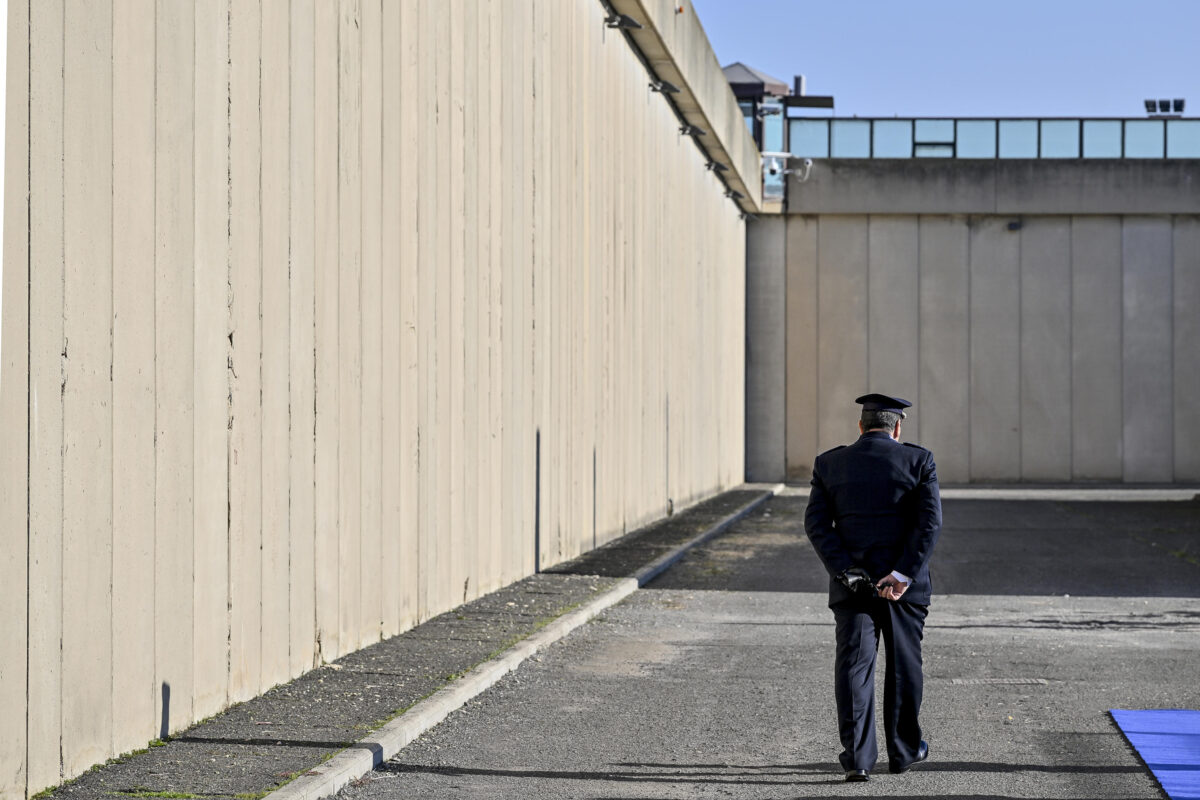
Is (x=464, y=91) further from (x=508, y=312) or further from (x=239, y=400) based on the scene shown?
(x=239, y=400)

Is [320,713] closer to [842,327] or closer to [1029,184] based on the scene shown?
[842,327]

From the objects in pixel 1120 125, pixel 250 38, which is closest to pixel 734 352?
pixel 1120 125

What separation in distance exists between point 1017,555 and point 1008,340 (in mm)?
18973

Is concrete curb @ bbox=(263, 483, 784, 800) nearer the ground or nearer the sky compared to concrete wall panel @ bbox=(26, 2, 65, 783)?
nearer the ground

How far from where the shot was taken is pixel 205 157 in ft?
24.5

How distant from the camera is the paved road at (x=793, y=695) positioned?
660 cm

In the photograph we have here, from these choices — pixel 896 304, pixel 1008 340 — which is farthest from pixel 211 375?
pixel 1008 340

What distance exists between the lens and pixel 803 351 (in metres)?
36.8

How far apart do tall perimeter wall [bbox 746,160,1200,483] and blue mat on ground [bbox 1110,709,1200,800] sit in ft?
92.3

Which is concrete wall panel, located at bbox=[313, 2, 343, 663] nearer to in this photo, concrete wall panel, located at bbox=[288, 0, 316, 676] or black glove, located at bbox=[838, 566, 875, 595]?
concrete wall panel, located at bbox=[288, 0, 316, 676]

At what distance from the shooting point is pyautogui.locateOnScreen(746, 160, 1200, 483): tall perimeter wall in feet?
119

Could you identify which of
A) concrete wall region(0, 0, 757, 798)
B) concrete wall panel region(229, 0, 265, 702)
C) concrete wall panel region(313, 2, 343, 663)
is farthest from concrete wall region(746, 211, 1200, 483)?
concrete wall panel region(229, 0, 265, 702)

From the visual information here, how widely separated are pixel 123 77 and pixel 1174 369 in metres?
33.7

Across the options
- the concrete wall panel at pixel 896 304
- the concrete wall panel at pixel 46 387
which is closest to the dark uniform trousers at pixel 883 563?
the concrete wall panel at pixel 46 387
